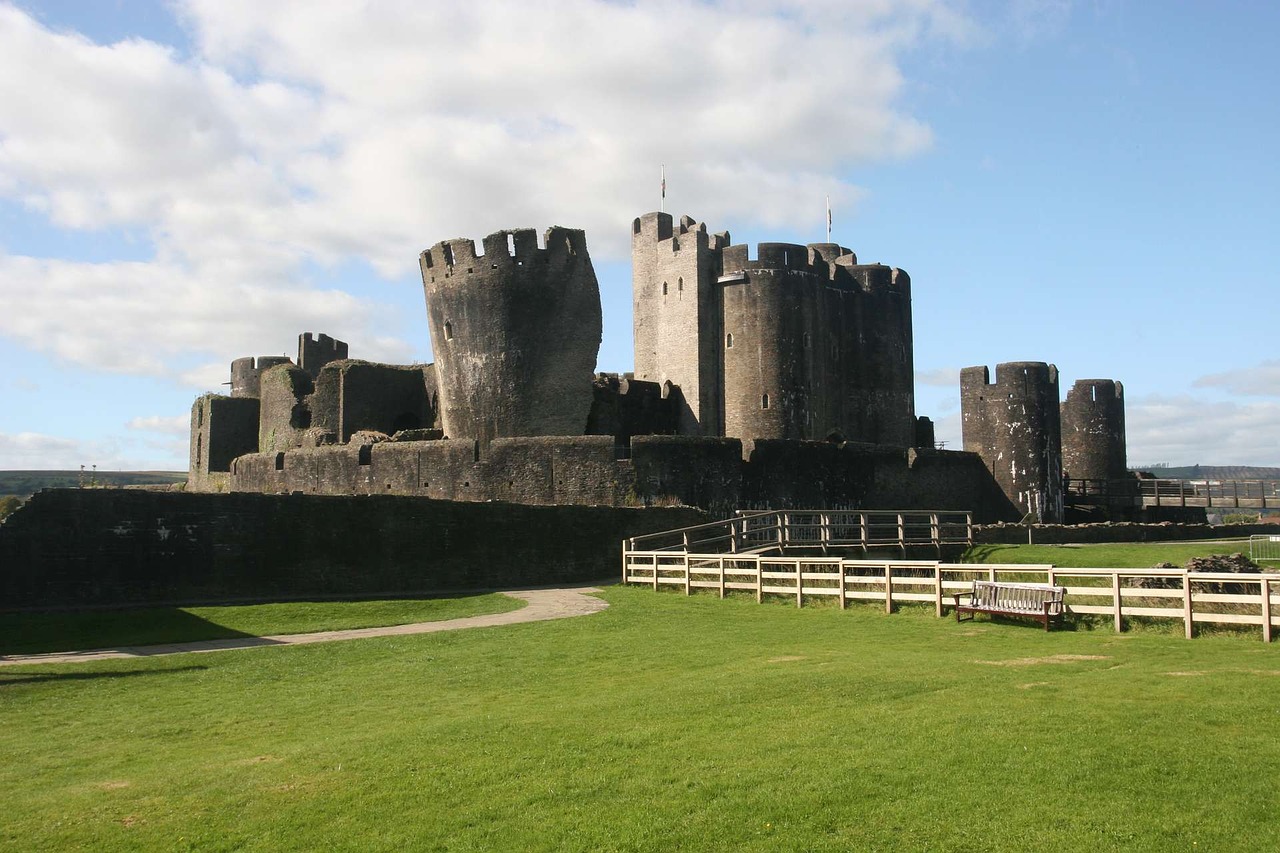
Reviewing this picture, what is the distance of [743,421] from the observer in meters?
43.3

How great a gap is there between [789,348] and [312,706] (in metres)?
33.4

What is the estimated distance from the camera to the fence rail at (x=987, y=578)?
46.9 feet

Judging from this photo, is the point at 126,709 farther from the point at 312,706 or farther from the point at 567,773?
the point at 567,773

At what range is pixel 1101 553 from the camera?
29703mm

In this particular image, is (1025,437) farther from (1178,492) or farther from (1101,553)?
(1101,553)

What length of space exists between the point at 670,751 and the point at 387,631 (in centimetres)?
1035

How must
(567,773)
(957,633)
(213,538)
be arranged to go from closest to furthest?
(567,773)
(957,633)
(213,538)

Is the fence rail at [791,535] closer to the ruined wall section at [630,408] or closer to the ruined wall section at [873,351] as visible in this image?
the ruined wall section at [630,408]

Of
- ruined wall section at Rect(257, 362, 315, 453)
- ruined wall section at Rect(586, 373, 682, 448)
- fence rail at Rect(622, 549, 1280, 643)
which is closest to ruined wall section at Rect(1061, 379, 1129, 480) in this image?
ruined wall section at Rect(586, 373, 682, 448)

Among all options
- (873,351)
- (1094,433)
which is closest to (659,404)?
(873,351)

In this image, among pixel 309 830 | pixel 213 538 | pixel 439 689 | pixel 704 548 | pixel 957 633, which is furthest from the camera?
pixel 704 548

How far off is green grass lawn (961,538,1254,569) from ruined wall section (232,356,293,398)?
110 ft

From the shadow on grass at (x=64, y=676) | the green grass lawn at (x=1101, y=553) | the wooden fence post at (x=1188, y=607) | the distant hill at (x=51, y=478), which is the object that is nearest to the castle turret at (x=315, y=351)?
the green grass lawn at (x=1101, y=553)

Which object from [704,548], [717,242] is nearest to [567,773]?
[704,548]
